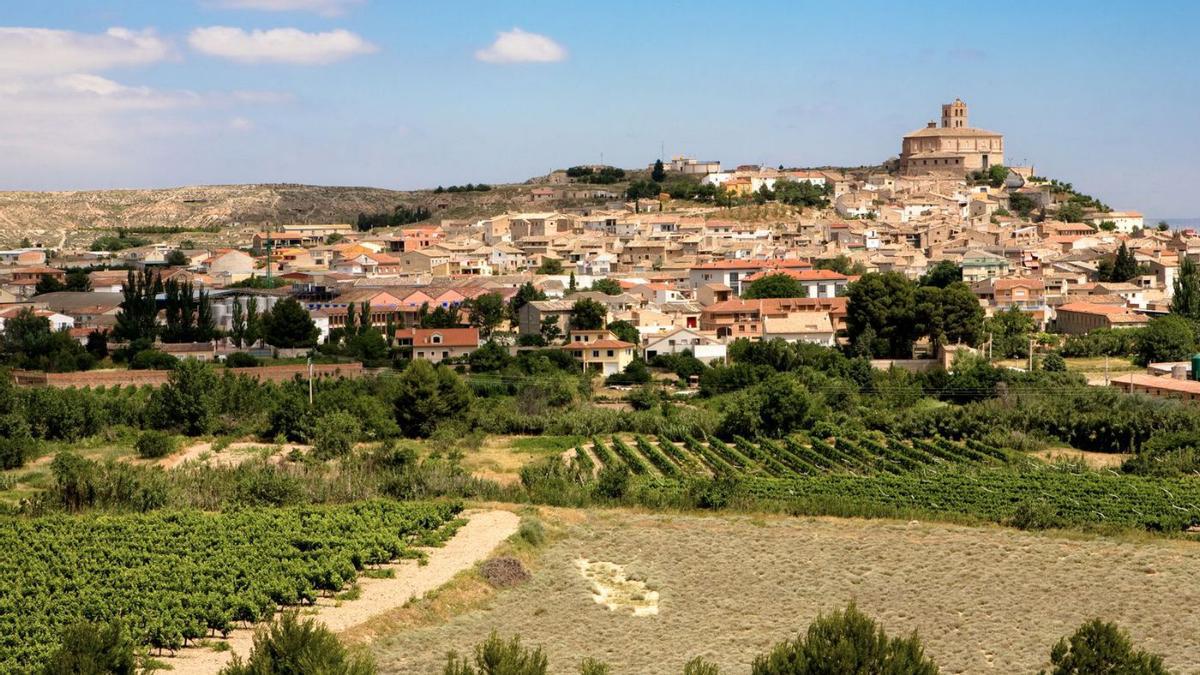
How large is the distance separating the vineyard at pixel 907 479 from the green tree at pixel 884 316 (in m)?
8.96

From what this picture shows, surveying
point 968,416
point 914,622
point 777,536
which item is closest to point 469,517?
point 777,536

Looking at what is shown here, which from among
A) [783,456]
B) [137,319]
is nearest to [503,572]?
[783,456]

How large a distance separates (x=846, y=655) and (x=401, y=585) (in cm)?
649

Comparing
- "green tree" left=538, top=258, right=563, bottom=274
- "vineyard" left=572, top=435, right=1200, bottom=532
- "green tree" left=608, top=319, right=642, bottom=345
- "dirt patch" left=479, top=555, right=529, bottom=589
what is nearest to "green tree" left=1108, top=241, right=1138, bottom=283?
"green tree" left=538, top=258, right=563, bottom=274

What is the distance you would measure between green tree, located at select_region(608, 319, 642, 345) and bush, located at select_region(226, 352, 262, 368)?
843cm

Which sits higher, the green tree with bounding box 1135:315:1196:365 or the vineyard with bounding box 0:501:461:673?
the green tree with bounding box 1135:315:1196:365

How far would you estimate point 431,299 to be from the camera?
140 feet

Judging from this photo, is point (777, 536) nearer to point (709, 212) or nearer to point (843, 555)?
point (843, 555)

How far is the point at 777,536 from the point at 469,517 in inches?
160

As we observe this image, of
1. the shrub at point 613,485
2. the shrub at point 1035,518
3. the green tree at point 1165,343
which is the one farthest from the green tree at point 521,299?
the shrub at point 1035,518

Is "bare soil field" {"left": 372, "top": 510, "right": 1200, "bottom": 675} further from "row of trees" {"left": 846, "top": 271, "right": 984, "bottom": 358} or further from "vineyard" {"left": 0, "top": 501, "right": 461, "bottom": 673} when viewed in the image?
"row of trees" {"left": 846, "top": 271, "right": 984, "bottom": 358}

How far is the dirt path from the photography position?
1376cm

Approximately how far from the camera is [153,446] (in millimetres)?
25703

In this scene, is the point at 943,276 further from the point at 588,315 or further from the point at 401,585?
the point at 401,585
